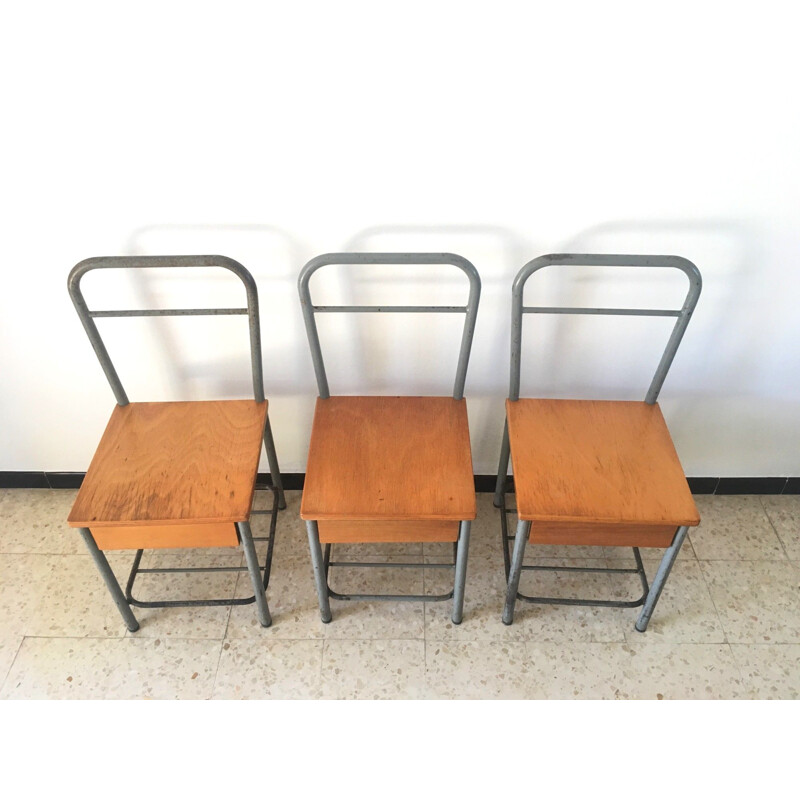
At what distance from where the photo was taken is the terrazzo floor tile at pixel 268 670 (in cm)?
169

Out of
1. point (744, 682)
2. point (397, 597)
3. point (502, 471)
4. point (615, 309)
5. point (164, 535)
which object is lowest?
point (744, 682)

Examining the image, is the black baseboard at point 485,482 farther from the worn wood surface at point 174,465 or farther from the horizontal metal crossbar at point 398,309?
the horizontal metal crossbar at point 398,309

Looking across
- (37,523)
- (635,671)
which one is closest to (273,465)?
(37,523)

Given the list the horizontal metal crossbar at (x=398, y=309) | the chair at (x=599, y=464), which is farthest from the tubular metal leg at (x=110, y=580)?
the chair at (x=599, y=464)

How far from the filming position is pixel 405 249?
1560 mm

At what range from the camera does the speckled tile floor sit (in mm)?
1704

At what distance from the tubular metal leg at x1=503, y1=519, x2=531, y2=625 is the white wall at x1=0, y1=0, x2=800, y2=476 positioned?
506mm

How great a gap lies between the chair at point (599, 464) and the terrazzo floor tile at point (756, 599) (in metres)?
0.29

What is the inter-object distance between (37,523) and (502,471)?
4.95ft

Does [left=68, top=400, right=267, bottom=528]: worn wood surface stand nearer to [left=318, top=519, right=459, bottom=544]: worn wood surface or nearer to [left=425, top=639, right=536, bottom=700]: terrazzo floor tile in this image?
[left=318, top=519, right=459, bottom=544]: worn wood surface

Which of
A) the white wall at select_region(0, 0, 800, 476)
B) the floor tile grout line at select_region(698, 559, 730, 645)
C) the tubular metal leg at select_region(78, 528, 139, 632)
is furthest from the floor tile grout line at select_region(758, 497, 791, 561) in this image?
the tubular metal leg at select_region(78, 528, 139, 632)

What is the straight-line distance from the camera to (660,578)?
1654 mm

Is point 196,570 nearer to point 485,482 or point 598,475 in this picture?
point 485,482

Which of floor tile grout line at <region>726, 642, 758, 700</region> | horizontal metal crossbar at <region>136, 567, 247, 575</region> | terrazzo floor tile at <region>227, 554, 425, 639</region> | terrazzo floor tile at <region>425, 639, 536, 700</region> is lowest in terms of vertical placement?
floor tile grout line at <region>726, 642, 758, 700</region>
